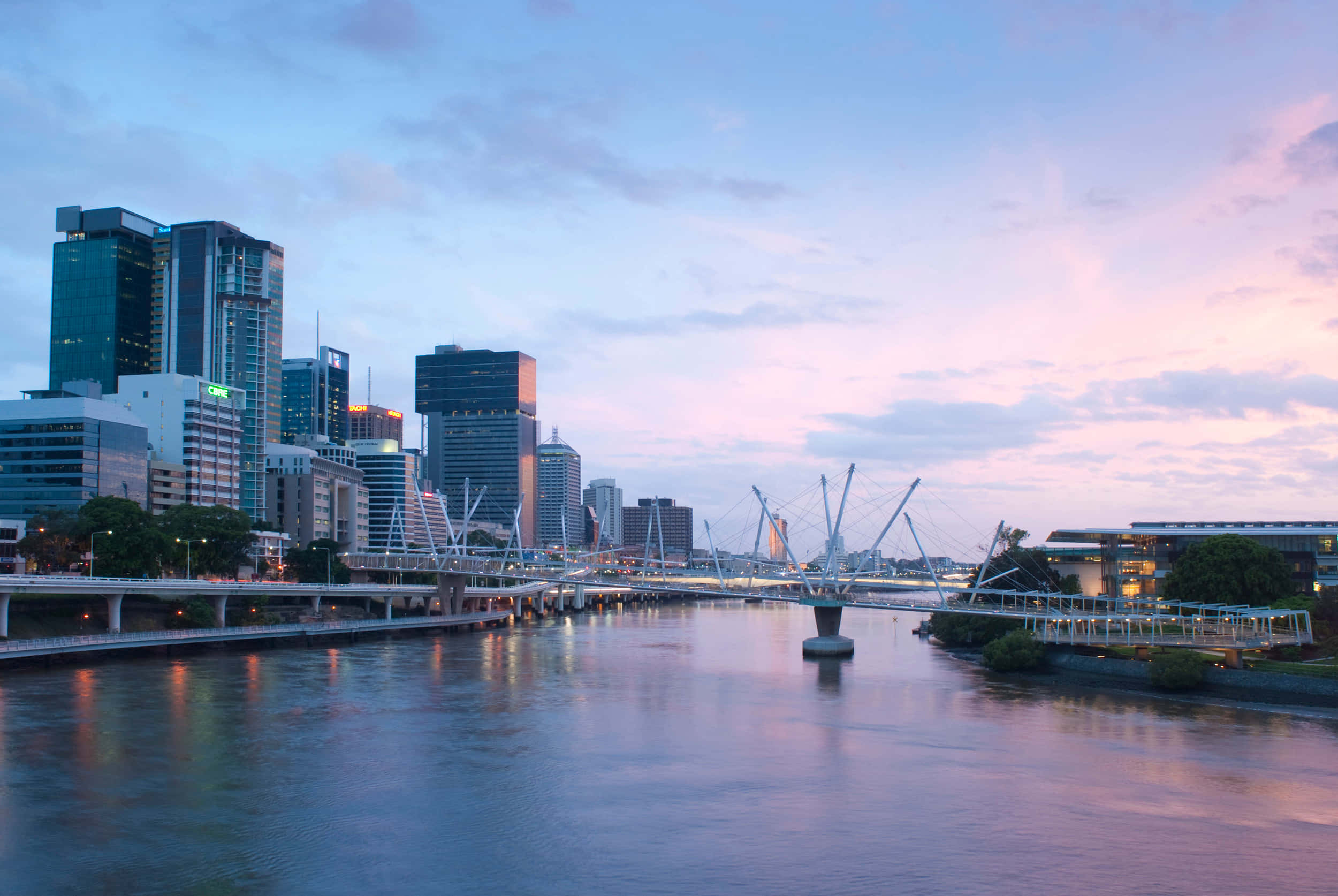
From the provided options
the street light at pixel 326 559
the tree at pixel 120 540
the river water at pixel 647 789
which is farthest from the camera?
the street light at pixel 326 559

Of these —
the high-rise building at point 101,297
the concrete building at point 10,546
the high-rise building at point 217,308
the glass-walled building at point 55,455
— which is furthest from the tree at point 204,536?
the high-rise building at point 101,297

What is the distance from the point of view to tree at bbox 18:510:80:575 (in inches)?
3233

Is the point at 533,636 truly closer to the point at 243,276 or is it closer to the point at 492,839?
the point at 492,839

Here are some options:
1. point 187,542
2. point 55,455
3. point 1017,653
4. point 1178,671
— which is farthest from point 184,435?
point 1178,671

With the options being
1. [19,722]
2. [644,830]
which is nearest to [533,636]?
[19,722]

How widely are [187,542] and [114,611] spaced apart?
13.0m

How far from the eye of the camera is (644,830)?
2864cm

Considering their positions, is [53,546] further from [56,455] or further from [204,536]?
[56,455]

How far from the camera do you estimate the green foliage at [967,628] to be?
7456 cm

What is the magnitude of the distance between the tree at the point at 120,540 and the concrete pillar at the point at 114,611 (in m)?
9.37

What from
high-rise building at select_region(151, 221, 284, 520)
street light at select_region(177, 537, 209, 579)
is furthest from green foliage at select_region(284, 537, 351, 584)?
high-rise building at select_region(151, 221, 284, 520)

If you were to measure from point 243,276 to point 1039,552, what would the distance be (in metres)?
129

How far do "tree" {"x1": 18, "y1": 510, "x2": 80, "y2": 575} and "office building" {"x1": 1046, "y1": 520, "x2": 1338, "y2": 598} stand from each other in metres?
81.0

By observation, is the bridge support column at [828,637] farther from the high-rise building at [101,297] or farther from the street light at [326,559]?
the high-rise building at [101,297]
